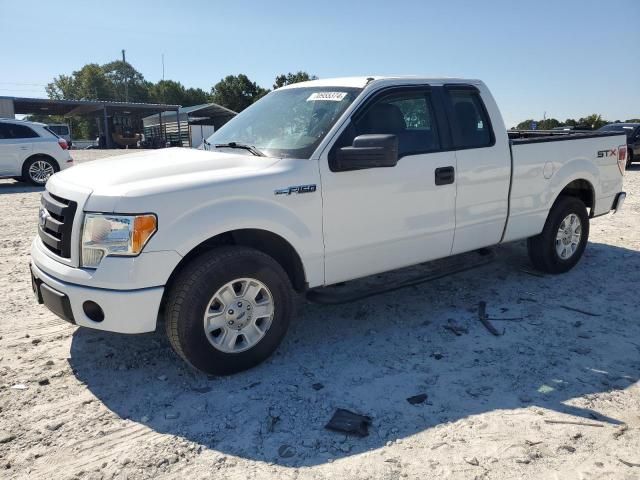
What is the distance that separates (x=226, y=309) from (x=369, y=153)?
4.56ft

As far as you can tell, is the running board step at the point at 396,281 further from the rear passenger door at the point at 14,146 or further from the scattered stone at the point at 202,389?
the rear passenger door at the point at 14,146

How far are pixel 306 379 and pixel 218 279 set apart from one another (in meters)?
0.90

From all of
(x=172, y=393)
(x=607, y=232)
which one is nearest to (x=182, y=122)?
(x=607, y=232)

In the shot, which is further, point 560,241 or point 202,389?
point 560,241

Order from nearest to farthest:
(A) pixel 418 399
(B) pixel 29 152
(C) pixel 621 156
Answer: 1. (A) pixel 418 399
2. (C) pixel 621 156
3. (B) pixel 29 152

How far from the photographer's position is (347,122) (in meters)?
3.73

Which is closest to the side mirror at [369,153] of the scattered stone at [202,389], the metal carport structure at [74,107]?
the scattered stone at [202,389]

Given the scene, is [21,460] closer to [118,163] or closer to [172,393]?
[172,393]

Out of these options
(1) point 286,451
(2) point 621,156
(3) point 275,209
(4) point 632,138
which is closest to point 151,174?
(3) point 275,209

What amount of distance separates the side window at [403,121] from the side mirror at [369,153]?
0.72 feet

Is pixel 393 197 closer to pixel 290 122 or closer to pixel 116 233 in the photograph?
pixel 290 122

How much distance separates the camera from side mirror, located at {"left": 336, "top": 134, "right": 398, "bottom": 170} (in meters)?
3.36

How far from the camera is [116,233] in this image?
2.96m

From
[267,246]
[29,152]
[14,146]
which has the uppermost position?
[14,146]
